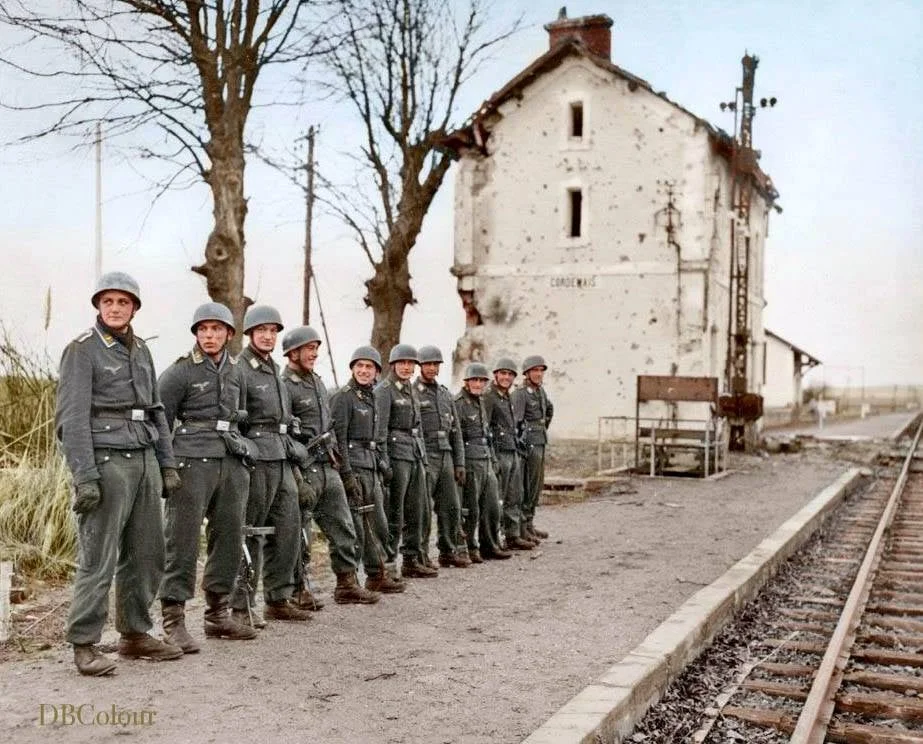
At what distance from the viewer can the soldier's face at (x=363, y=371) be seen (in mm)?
8539

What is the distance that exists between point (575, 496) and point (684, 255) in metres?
9.67

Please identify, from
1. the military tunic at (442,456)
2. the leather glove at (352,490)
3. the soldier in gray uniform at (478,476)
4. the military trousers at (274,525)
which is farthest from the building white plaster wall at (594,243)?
the military trousers at (274,525)

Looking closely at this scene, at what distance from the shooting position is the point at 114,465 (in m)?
5.88

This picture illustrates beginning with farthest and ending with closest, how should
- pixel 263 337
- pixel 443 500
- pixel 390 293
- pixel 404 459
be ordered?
pixel 390 293 → pixel 443 500 → pixel 404 459 → pixel 263 337

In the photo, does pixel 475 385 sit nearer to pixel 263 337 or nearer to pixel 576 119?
pixel 263 337

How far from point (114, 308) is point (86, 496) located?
1032 mm

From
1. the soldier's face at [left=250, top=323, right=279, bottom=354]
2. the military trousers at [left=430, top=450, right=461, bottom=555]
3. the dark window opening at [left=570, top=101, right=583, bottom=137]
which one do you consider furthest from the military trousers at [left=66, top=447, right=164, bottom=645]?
the dark window opening at [left=570, top=101, right=583, bottom=137]

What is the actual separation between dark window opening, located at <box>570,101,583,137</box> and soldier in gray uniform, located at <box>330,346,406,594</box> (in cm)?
1870

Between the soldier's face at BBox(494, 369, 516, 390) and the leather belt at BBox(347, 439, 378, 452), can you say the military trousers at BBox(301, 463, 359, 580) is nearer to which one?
the leather belt at BBox(347, 439, 378, 452)

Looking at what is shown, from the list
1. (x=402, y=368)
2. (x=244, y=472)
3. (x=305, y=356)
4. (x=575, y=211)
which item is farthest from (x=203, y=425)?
(x=575, y=211)

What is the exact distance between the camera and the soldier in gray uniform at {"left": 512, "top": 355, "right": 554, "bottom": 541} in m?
11.6

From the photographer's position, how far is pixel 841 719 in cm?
612

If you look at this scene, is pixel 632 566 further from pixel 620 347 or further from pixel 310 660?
pixel 620 347

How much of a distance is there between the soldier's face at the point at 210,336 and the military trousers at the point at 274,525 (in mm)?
847
